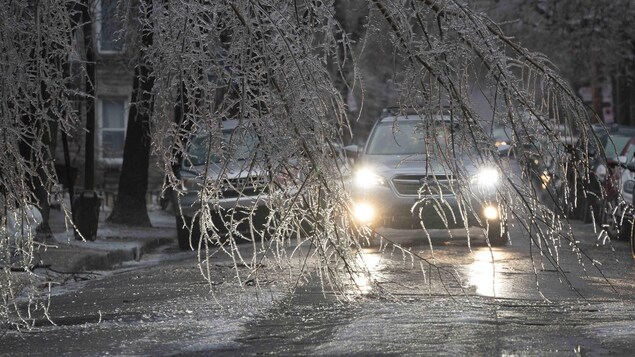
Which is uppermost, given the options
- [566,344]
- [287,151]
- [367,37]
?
[367,37]

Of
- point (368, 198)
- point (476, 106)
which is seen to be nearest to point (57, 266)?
point (368, 198)

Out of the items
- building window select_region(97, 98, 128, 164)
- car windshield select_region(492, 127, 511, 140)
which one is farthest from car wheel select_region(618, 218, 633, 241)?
building window select_region(97, 98, 128, 164)

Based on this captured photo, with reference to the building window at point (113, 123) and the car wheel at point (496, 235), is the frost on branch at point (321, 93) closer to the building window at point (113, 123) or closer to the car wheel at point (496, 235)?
the car wheel at point (496, 235)

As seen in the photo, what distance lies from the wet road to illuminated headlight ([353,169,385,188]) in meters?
4.14

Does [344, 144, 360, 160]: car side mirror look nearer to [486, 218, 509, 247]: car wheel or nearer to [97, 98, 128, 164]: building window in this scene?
[486, 218, 509, 247]: car wheel

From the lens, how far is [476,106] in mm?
8633

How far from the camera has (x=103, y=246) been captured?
18.8 metres

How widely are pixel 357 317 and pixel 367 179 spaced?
341 inches

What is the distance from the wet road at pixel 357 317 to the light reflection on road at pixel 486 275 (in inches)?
0.7

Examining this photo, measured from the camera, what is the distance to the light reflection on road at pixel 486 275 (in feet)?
36.4

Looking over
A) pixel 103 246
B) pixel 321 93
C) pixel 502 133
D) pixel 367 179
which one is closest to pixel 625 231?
pixel 367 179

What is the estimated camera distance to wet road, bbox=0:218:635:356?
7.98 meters

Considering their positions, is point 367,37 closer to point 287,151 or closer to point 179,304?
point 287,151

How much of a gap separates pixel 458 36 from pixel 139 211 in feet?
57.0
